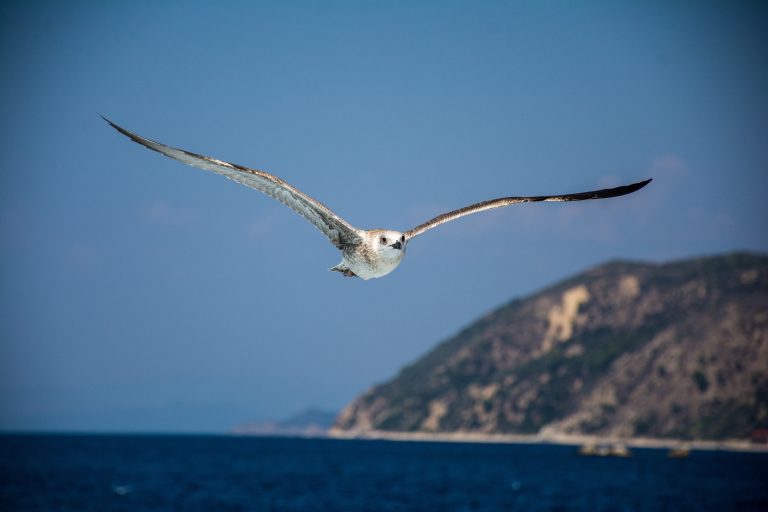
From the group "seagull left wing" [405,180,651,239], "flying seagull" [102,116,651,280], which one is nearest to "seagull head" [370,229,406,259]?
"flying seagull" [102,116,651,280]

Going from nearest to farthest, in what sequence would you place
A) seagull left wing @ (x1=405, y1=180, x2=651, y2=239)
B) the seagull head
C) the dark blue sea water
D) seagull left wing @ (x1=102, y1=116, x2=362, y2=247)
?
seagull left wing @ (x1=102, y1=116, x2=362, y2=247)
the seagull head
seagull left wing @ (x1=405, y1=180, x2=651, y2=239)
the dark blue sea water

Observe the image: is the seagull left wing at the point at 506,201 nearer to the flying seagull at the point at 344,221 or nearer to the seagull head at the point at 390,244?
the flying seagull at the point at 344,221

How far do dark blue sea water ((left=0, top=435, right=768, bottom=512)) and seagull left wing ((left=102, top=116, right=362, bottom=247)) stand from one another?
8620 cm

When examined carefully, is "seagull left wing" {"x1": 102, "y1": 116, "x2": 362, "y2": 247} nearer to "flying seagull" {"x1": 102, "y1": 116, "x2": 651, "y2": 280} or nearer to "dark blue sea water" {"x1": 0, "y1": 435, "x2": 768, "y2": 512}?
"flying seagull" {"x1": 102, "y1": 116, "x2": 651, "y2": 280}

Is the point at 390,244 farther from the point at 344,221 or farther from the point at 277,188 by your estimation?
the point at 277,188

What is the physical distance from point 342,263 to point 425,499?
9666cm

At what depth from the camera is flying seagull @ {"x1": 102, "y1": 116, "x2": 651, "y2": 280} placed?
603 inches

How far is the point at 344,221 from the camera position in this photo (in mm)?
16594

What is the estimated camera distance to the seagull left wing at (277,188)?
14.8m

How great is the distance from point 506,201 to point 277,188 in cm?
435

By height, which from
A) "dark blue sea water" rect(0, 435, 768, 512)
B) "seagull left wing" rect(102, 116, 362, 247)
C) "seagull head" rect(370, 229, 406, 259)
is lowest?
"dark blue sea water" rect(0, 435, 768, 512)

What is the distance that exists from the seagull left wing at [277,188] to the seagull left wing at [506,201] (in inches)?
47.7

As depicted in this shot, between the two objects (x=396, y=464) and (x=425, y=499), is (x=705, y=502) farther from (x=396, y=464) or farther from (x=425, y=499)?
(x=396, y=464)

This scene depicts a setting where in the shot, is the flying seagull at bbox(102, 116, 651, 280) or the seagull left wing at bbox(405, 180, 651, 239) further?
the seagull left wing at bbox(405, 180, 651, 239)
